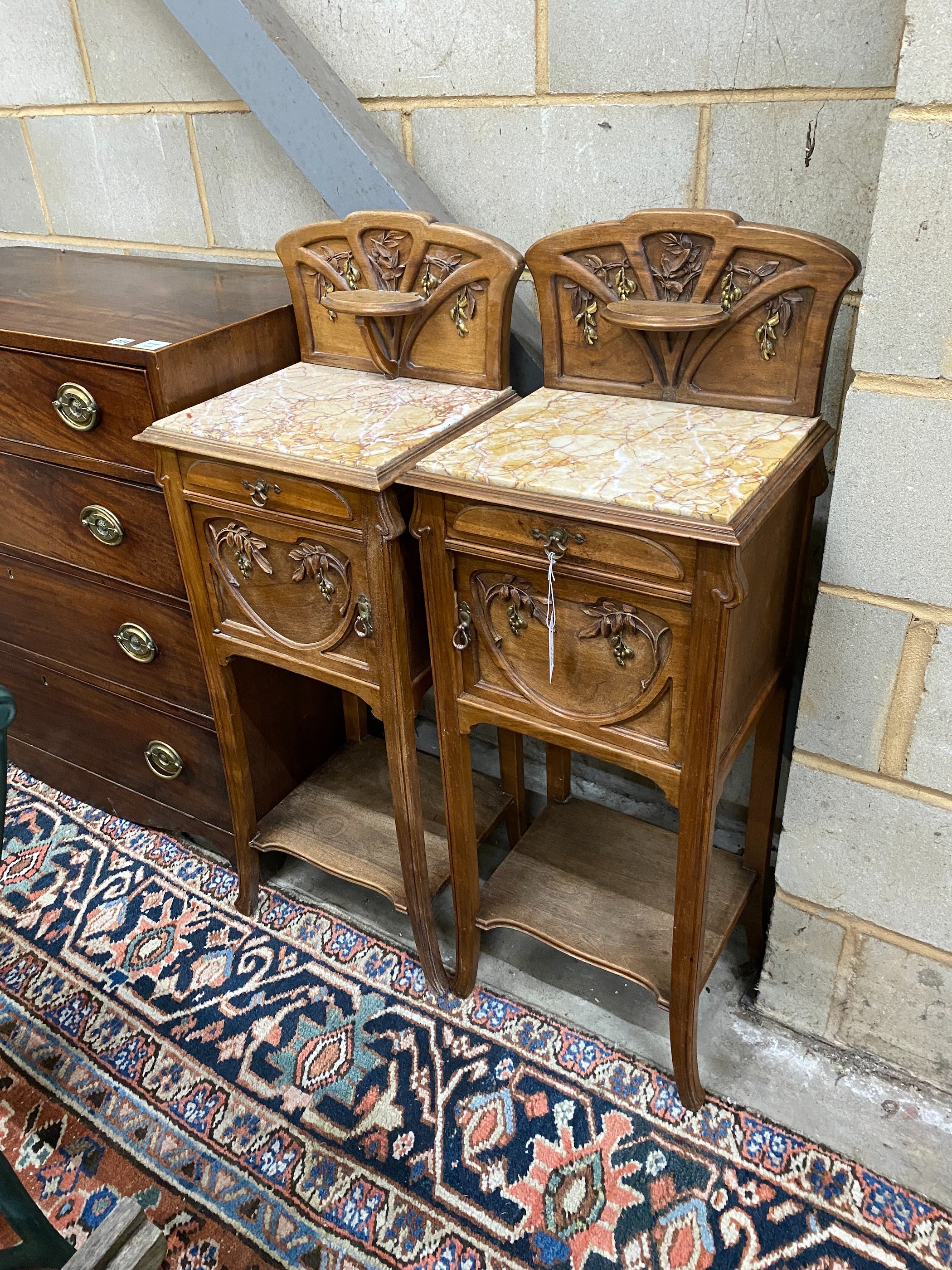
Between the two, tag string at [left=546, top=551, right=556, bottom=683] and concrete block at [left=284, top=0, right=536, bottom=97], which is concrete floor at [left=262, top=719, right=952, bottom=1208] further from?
concrete block at [left=284, top=0, right=536, bottom=97]

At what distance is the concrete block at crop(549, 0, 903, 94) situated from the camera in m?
1.27

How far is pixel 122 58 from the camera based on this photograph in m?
1.96

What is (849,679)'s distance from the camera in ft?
4.42

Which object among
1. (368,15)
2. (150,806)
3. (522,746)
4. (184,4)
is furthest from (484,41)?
(150,806)

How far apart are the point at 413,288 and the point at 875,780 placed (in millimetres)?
1064

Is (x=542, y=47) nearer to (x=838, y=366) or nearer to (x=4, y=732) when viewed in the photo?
(x=838, y=366)

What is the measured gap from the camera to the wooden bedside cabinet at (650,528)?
3.67 feet

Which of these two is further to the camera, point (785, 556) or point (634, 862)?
point (634, 862)

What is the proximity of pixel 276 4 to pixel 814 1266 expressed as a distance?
87.3 inches

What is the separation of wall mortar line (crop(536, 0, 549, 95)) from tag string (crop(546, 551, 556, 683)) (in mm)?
888

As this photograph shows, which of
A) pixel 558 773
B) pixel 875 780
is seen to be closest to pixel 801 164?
pixel 875 780

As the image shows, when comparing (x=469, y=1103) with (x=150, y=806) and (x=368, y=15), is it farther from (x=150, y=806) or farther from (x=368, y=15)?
(x=368, y=15)

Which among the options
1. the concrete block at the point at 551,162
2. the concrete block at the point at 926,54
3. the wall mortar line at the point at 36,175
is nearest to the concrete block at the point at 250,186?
the concrete block at the point at 551,162

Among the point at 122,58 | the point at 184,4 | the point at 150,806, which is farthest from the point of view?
the point at 150,806
